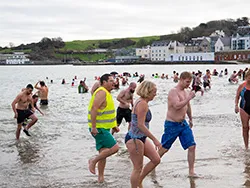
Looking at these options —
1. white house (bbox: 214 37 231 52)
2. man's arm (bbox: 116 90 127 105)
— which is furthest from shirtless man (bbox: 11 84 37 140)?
white house (bbox: 214 37 231 52)

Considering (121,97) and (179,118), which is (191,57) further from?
(179,118)

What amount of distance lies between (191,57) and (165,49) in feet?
48.9

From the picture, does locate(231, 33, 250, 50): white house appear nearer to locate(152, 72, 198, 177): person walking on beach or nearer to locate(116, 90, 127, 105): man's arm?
locate(116, 90, 127, 105): man's arm

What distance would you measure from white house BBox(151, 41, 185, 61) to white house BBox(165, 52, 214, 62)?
13.3ft

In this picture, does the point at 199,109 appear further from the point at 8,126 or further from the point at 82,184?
the point at 82,184

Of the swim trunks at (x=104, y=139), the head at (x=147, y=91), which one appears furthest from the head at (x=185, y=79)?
the swim trunks at (x=104, y=139)

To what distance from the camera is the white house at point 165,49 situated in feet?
505

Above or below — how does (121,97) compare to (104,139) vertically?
above

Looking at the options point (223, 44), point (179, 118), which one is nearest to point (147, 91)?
point (179, 118)

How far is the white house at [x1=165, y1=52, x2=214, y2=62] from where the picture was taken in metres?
139

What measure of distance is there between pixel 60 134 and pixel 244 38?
128m

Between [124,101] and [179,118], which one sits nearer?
[179,118]

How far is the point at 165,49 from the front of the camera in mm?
155625

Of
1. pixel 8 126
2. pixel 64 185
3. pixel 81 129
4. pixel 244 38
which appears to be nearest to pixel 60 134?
pixel 81 129
